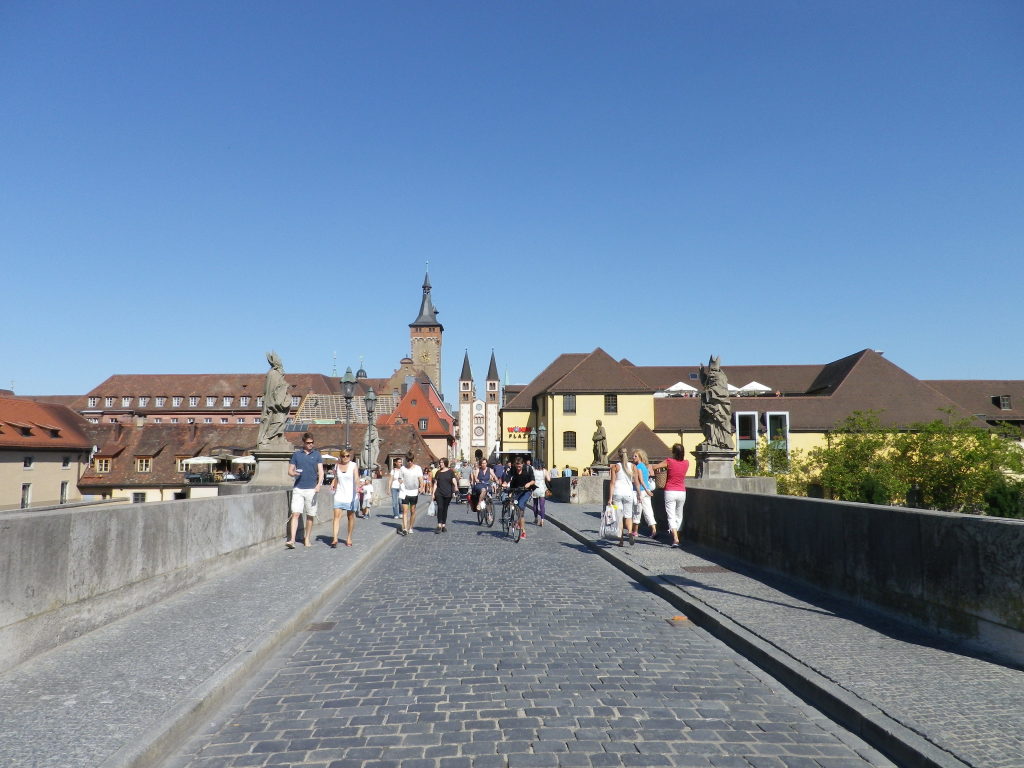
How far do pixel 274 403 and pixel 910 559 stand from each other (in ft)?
37.8

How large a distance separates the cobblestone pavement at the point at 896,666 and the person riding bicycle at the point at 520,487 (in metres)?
7.37

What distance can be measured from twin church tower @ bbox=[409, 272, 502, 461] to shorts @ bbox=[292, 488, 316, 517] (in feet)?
409

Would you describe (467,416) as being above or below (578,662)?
above

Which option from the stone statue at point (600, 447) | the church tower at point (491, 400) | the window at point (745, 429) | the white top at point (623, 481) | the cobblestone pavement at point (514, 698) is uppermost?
the church tower at point (491, 400)

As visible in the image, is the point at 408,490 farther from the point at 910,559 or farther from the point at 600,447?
the point at 600,447

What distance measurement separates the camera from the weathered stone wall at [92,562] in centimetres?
534

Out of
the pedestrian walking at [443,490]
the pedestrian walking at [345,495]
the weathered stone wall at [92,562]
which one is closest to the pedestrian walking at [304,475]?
the pedestrian walking at [345,495]

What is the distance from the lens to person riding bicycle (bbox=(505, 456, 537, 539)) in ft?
54.2

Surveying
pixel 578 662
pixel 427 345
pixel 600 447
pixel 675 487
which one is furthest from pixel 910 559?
pixel 427 345

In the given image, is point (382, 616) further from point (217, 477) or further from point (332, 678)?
point (217, 477)

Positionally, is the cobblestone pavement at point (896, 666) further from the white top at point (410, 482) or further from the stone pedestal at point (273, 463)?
the stone pedestal at point (273, 463)

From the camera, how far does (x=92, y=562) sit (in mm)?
6574

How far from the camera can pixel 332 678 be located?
5551 mm

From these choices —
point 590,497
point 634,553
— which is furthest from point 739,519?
point 590,497
